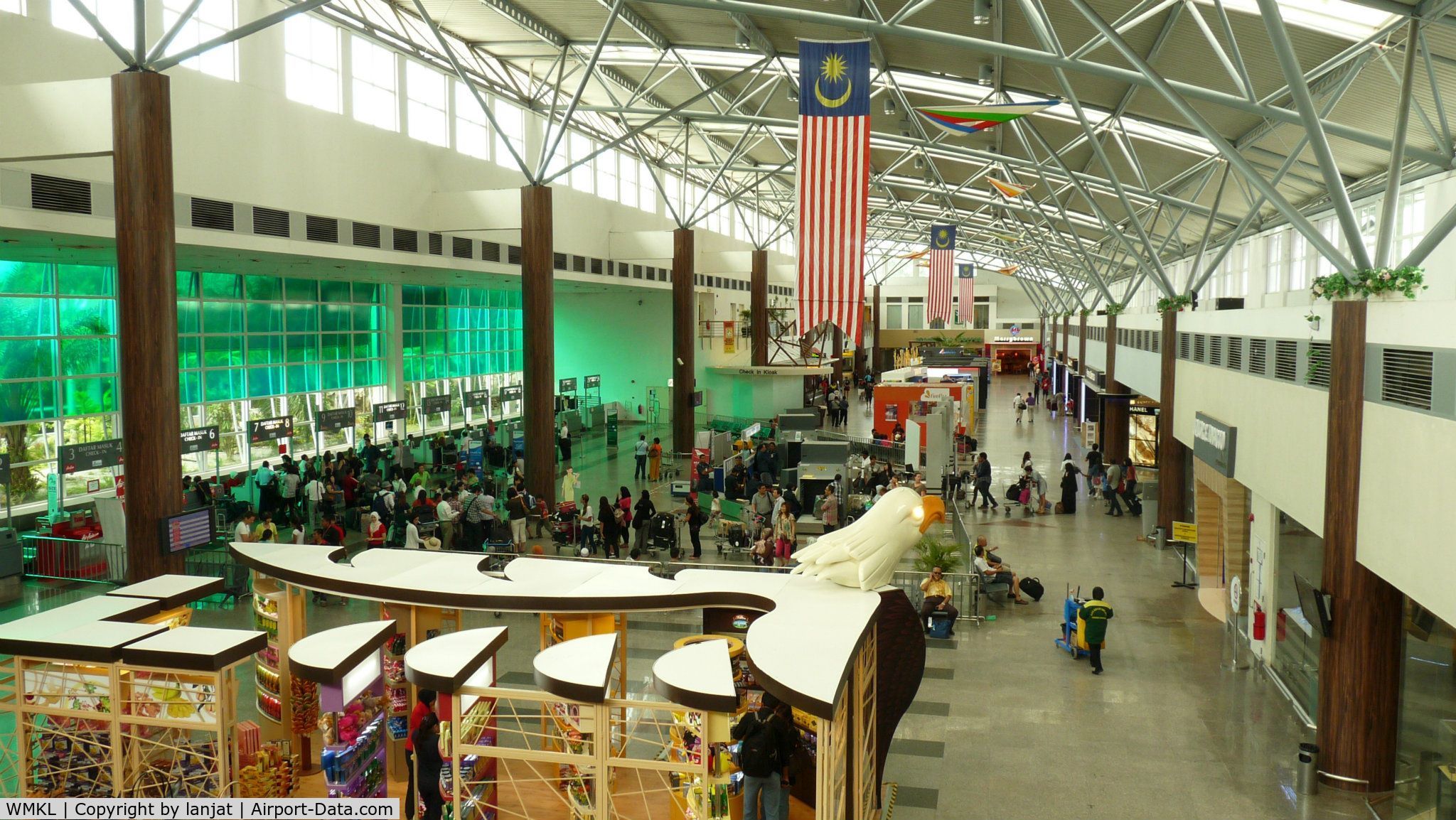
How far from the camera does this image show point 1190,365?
735 inches

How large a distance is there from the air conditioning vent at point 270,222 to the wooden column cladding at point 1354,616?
1727 centimetres

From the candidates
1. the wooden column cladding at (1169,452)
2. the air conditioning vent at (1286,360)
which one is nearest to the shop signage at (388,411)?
the wooden column cladding at (1169,452)

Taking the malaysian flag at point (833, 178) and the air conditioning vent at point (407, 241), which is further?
the air conditioning vent at point (407, 241)

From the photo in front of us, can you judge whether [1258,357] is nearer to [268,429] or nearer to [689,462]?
[268,429]

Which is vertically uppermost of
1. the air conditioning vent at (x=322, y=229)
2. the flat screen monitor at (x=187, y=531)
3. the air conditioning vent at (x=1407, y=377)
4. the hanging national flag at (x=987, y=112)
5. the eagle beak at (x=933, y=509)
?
the hanging national flag at (x=987, y=112)

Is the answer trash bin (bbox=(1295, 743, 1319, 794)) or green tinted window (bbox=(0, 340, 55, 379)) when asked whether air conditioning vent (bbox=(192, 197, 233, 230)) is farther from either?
trash bin (bbox=(1295, 743, 1319, 794))

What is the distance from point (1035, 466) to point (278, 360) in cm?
2319

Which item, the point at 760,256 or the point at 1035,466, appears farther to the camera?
the point at 760,256

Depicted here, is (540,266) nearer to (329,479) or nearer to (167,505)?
(329,479)

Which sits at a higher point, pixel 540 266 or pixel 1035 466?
pixel 540 266

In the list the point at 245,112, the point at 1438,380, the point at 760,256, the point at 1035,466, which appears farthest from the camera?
the point at 760,256

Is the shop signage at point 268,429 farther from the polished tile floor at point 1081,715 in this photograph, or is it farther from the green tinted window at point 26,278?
the polished tile floor at point 1081,715

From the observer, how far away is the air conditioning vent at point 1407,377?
773 centimetres

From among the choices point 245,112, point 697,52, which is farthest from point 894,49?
point 245,112
